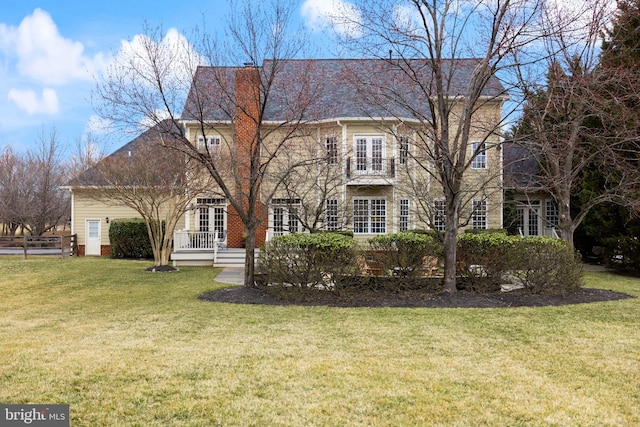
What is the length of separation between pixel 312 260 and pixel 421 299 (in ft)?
7.93

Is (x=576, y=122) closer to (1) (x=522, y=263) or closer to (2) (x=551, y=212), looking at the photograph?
(1) (x=522, y=263)

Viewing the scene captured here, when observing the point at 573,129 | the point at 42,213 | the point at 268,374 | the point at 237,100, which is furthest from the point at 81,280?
the point at 42,213

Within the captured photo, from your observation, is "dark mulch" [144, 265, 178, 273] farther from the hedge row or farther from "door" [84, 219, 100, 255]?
"door" [84, 219, 100, 255]

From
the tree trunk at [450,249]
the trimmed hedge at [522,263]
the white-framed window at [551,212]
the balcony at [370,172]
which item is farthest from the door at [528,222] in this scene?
the tree trunk at [450,249]

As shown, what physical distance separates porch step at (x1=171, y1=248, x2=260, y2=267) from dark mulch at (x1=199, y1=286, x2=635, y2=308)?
7245mm

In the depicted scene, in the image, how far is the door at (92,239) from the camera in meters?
24.0

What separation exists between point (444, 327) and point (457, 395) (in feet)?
10.2

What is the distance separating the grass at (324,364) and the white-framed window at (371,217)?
1158cm

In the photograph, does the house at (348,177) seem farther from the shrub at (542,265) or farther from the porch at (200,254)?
the shrub at (542,265)

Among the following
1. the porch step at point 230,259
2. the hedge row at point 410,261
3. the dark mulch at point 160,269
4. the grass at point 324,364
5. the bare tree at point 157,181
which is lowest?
the grass at point 324,364

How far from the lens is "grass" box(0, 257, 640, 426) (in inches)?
154

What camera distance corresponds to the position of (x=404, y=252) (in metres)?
9.84

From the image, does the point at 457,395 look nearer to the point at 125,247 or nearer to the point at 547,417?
the point at 547,417

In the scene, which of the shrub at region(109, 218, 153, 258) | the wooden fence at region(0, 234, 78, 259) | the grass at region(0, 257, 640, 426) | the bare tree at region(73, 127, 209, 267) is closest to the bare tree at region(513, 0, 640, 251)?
the grass at region(0, 257, 640, 426)
